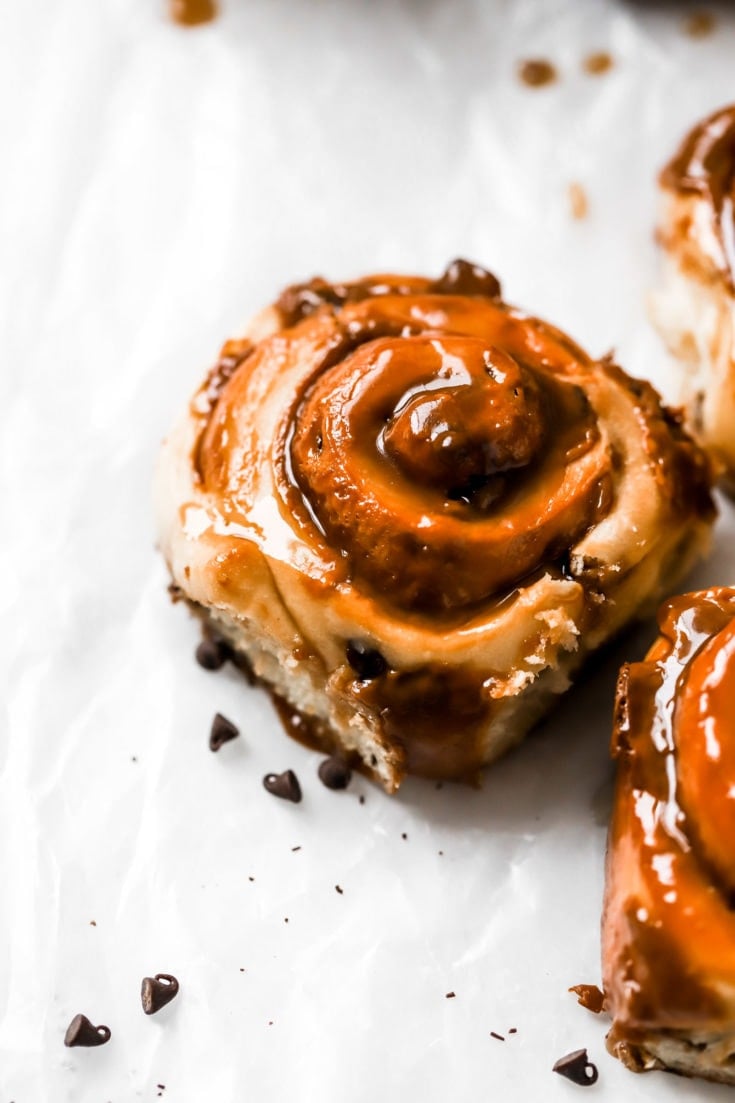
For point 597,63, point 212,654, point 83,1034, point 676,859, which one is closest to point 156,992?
point 83,1034

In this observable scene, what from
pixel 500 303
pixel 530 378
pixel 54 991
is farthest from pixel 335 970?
pixel 500 303

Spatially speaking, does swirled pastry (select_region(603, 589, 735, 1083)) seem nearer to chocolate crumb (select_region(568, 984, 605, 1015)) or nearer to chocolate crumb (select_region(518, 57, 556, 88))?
chocolate crumb (select_region(568, 984, 605, 1015))

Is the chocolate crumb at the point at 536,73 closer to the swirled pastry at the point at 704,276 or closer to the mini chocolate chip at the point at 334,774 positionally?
the swirled pastry at the point at 704,276

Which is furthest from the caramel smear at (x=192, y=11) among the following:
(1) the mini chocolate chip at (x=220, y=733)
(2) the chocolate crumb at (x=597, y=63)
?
(1) the mini chocolate chip at (x=220, y=733)

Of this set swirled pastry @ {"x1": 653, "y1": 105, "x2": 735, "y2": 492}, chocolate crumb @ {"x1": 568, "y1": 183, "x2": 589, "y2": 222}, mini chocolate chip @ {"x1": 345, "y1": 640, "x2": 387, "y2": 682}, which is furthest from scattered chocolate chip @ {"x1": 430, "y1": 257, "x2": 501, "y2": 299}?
mini chocolate chip @ {"x1": 345, "y1": 640, "x2": 387, "y2": 682}

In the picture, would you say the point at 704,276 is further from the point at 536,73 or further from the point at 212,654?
the point at 212,654

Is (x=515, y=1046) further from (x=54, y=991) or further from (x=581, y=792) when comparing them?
(x=54, y=991)

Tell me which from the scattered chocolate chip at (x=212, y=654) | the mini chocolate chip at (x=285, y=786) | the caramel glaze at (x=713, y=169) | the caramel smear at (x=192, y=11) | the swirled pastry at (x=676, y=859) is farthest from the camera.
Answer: the caramel smear at (x=192, y=11)
